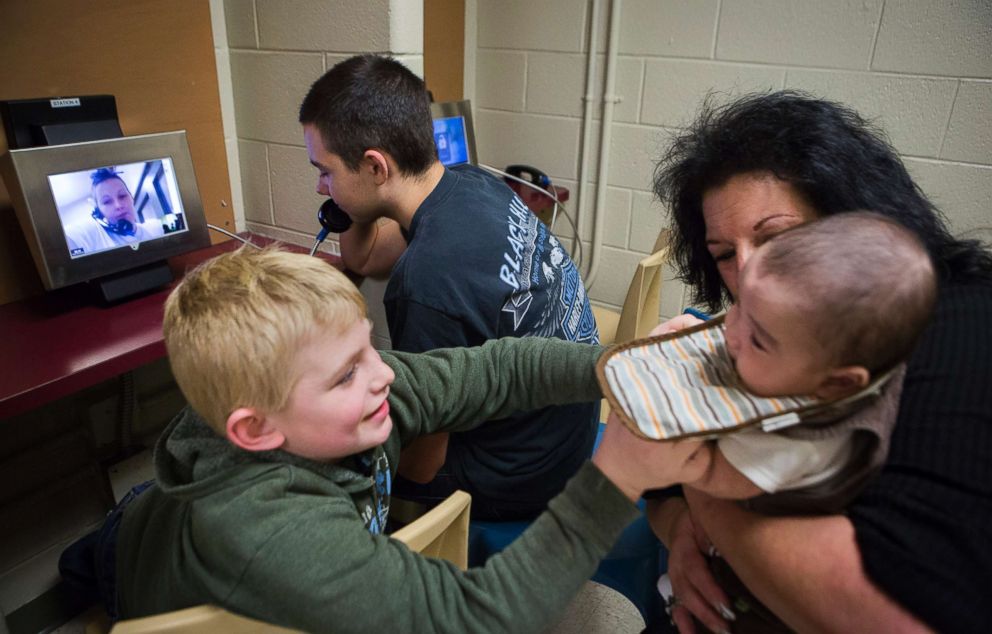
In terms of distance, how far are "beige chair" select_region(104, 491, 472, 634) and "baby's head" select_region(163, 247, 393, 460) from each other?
140 mm

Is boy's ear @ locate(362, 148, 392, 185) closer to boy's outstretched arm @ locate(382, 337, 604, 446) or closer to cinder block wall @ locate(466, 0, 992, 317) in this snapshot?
boy's outstretched arm @ locate(382, 337, 604, 446)

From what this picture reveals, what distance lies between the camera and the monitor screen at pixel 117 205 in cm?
145

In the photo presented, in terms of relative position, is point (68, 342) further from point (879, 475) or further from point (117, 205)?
point (879, 475)

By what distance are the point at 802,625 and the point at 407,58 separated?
1.72m

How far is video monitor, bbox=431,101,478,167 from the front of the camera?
7.69ft

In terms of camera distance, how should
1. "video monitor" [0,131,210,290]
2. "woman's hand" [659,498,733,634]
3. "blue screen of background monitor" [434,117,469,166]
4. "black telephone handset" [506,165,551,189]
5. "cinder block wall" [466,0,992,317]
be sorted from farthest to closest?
"black telephone handset" [506,165,551,189] → "blue screen of background monitor" [434,117,469,166] → "cinder block wall" [466,0,992,317] → "video monitor" [0,131,210,290] → "woman's hand" [659,498,733,634]

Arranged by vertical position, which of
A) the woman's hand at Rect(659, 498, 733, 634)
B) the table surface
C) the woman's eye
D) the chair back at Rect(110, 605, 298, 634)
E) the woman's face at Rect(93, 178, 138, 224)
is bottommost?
the woman's hand at Rect(659, 498, 733, 634)

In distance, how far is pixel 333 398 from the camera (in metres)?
0.82

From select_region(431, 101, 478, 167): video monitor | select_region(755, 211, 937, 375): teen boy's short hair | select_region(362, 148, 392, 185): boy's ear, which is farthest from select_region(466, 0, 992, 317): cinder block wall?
select_region(362, 148, 392, 185): boy's ear

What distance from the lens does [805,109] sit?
1035 millimetres

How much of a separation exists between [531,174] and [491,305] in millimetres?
1668

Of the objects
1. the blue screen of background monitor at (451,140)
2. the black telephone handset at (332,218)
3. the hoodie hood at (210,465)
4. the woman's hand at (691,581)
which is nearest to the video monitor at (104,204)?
the black telephone handset at (332,218)

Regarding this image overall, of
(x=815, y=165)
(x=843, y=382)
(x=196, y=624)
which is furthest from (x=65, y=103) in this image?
(x=843, y=382)

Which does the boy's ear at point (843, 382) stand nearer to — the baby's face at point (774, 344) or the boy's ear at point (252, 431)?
the baby's face at point (774, 344)
